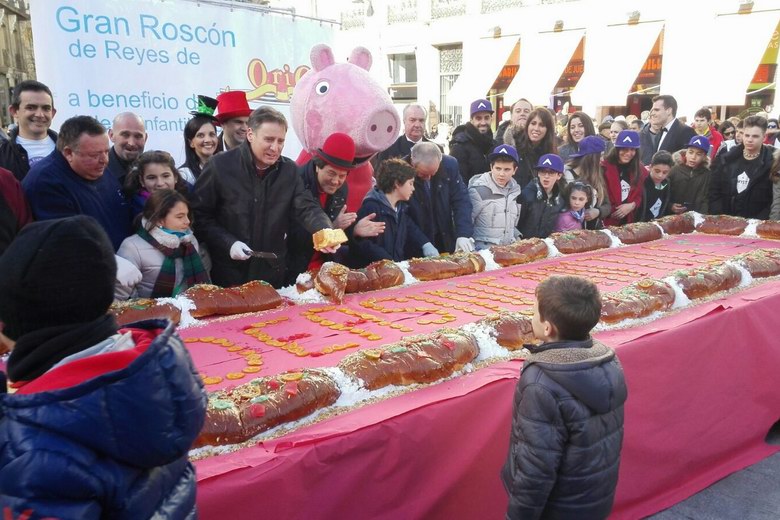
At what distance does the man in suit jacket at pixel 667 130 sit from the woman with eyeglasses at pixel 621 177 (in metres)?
2.20

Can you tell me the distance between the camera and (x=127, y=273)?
231 centimetres

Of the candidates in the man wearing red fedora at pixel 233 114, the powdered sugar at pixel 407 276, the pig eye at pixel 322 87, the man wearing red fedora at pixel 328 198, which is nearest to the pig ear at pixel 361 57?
the pig eye at pixel 322 87

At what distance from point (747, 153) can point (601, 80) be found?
12.0 meters

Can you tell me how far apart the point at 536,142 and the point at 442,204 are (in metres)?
1.27

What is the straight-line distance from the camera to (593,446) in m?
1.59

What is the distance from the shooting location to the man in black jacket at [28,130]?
3.37 m

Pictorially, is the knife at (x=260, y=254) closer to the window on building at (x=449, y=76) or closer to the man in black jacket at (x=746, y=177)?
the man in black jacket at (x=746, y=177)

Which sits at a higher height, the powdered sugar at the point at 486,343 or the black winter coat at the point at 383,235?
the black winter coat at the point at 383,235

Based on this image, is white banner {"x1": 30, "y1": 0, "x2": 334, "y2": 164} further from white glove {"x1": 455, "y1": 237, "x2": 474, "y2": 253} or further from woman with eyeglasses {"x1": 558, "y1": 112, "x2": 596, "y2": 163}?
woman with eyeglasses {"x1": 558, "y1": 112, "x2": 596, "y2": 163}

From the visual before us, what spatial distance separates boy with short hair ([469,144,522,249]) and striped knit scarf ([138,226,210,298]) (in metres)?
1.98

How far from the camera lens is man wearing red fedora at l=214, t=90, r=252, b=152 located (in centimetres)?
355

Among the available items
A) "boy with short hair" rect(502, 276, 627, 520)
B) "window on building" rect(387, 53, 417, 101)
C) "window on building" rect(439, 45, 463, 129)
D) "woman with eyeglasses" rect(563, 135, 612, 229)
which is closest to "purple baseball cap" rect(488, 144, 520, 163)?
"woman with eyeglasses" rect(563, 135, 612, 229)

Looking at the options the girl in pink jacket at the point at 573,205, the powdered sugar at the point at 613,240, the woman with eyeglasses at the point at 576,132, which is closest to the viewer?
the powdered sugar at the point at 613,240

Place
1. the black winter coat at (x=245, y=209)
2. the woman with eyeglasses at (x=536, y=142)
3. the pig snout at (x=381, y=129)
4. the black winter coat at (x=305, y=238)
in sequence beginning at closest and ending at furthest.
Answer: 1. the black winter coat at (x=245, y=209)
2. the black winter coat at (x=305, y=238)
3. the pig snout at (x=381, y=129)
4. the woman with eyeglasses at (x=536, y=142)
